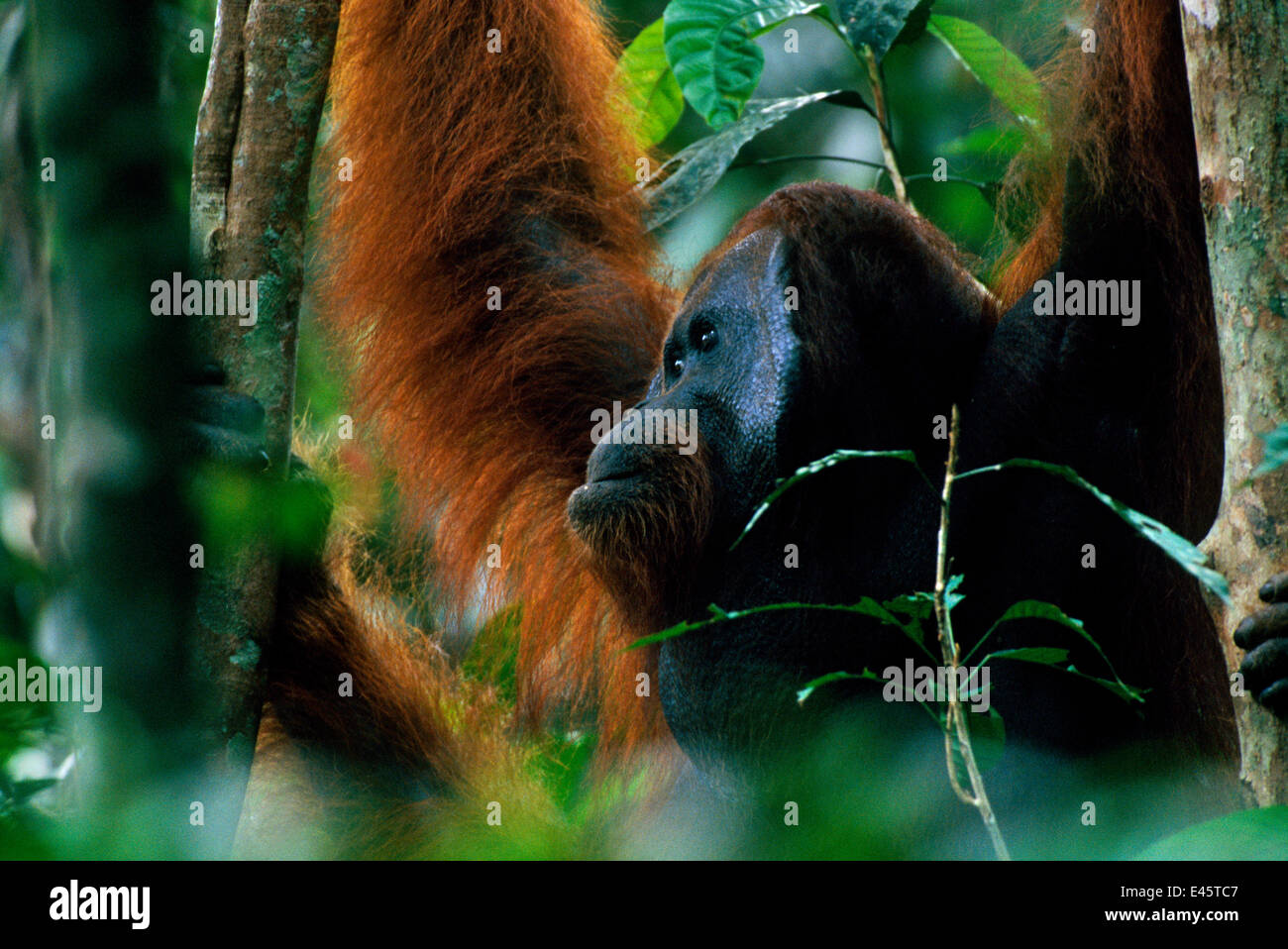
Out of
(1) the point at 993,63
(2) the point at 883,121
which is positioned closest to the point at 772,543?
(2) the point at 883,121

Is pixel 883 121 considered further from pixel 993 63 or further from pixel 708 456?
pixel 708 456

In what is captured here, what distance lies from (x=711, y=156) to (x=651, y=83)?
1.28ft

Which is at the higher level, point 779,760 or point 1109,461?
point 1109,461

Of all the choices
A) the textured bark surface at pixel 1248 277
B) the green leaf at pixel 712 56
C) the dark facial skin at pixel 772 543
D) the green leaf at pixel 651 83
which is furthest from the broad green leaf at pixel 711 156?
the textured bark surface at pixel 1248 277

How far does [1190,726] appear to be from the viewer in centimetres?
254

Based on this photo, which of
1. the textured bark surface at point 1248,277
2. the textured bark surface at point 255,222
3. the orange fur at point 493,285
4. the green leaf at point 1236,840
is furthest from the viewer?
the orange fur at point 493,285

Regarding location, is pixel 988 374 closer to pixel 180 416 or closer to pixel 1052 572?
pixel 1052 572

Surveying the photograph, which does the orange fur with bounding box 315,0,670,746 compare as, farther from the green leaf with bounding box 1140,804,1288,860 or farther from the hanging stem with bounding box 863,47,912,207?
the green leaf with bounding box 1140,804,1288,860

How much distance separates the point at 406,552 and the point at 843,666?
1847 millimetres

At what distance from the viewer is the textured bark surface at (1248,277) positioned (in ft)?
5.64

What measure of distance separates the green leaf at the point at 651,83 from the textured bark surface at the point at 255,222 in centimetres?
112

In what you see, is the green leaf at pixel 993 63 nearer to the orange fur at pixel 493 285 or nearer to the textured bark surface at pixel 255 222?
the orange fur at pixel 493 285

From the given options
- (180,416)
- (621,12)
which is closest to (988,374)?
(180,416)
